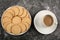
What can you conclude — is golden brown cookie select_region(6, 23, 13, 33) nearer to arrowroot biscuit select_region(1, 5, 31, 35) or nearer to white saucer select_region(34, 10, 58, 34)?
arrowroot biscuit select_region(1, 5, 31, 35)

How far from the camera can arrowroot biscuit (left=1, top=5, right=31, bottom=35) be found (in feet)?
2.25

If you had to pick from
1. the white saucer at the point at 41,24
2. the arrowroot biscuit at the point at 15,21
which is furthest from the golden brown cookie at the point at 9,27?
the white saucer at the point at 41,24

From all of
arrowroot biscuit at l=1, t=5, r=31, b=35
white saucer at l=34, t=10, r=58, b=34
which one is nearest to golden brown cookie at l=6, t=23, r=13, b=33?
arrowroot biscuit at l=1, t=5, r=31, b=35

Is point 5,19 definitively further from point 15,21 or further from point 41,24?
point 41,24

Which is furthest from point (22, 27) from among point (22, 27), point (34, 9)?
point (34, 9)

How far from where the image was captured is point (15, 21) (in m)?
0.69

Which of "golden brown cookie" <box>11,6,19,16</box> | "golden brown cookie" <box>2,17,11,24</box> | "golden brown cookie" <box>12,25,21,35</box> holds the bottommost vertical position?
"golden brown cookie" <box>12,25,21,35</box>

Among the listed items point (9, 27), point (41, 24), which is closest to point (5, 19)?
point (9, 27)

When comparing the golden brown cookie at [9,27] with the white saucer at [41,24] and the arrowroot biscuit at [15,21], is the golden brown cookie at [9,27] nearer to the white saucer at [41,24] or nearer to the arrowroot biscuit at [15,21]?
the arrowroot biscuit at [15,21]

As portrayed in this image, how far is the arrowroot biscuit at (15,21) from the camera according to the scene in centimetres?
69

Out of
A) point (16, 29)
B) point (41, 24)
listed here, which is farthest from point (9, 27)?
point (41, 24)

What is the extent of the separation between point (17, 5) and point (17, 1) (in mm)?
20

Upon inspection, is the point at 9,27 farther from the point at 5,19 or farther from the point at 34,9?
the point at 34,9

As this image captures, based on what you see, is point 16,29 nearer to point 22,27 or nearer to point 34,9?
point 22,27
